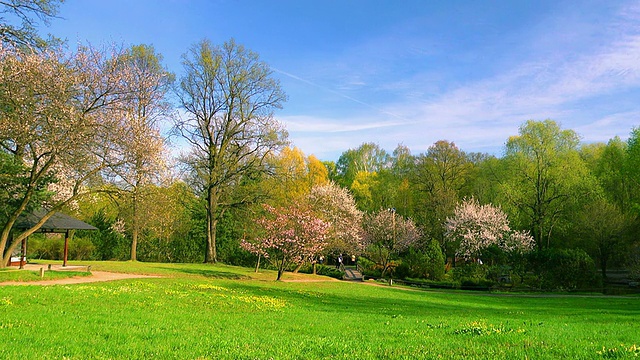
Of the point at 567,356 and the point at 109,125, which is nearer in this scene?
the point at 567,356

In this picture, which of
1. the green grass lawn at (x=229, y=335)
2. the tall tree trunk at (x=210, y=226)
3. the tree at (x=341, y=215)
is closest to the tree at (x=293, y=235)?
the tree at (x=341, y=215)

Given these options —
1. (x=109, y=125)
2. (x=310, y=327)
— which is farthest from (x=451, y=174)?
(x=310, y=327)

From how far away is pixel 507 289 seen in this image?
32.0 m

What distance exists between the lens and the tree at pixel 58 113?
17250mm

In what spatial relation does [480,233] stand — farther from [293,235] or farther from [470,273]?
[293,235]

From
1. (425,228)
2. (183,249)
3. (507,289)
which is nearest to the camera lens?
(507,289)

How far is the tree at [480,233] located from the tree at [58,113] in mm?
30649

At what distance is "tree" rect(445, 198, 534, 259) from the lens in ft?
130

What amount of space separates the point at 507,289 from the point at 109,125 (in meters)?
28.5

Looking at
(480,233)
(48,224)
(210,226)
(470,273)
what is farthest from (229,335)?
(480,233)

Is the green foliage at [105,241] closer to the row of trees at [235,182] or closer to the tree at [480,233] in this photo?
the row of trees at [235,182]

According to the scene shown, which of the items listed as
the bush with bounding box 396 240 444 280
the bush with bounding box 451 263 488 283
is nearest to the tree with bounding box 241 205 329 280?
the bush with bounding box 396 240 444 280

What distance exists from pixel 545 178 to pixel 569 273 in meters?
15.5

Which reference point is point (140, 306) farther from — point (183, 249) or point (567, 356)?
point (183, 249)
